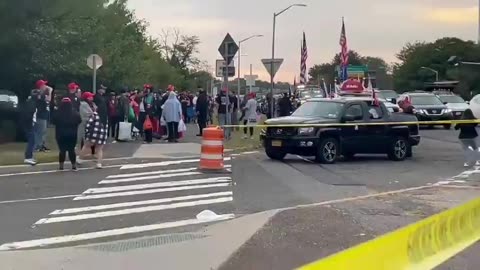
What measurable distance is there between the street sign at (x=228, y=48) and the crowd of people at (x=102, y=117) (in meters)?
2.11

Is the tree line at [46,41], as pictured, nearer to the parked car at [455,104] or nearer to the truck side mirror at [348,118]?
the truck side mirror at [348,118]

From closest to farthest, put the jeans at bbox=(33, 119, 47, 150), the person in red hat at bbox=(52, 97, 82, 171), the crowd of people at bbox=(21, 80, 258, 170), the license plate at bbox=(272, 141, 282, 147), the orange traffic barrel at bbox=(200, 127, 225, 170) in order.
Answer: the person in red hat at bbox=(52, 97, 82, 171), the orange traffic barrel at bbox=(200, 127, 225, 170), the crowd of people at bbox=(21, 80, 258, 170), the jeans at bbox=(33, 119, 47, 150), the license plate at bbox=(272, 141, 282, 147)

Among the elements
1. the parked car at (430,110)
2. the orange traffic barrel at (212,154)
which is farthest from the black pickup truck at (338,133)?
the parked car at (430,110)

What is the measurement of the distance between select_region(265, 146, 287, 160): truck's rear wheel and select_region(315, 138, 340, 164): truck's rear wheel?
0.96 meters

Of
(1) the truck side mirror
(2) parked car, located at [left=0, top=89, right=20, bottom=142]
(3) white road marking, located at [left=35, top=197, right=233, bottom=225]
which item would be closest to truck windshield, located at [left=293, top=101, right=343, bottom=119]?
(1) the truck side mirror

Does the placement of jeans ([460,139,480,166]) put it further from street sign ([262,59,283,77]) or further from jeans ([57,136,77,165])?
street sign ([262,59,283,77])

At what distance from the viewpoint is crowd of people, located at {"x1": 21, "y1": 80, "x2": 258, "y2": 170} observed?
17.6 m

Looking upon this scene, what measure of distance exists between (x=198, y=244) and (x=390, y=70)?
108 m

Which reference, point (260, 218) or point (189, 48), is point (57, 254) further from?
point (189, 48)

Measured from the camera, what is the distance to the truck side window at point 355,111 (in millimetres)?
20938

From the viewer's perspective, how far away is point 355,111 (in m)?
21.1

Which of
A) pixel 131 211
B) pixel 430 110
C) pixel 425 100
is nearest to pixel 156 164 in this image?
pixel 131 211

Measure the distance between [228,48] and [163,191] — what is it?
11.1 metres

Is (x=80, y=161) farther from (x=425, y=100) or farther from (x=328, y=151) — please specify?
(x=425, y=100)
